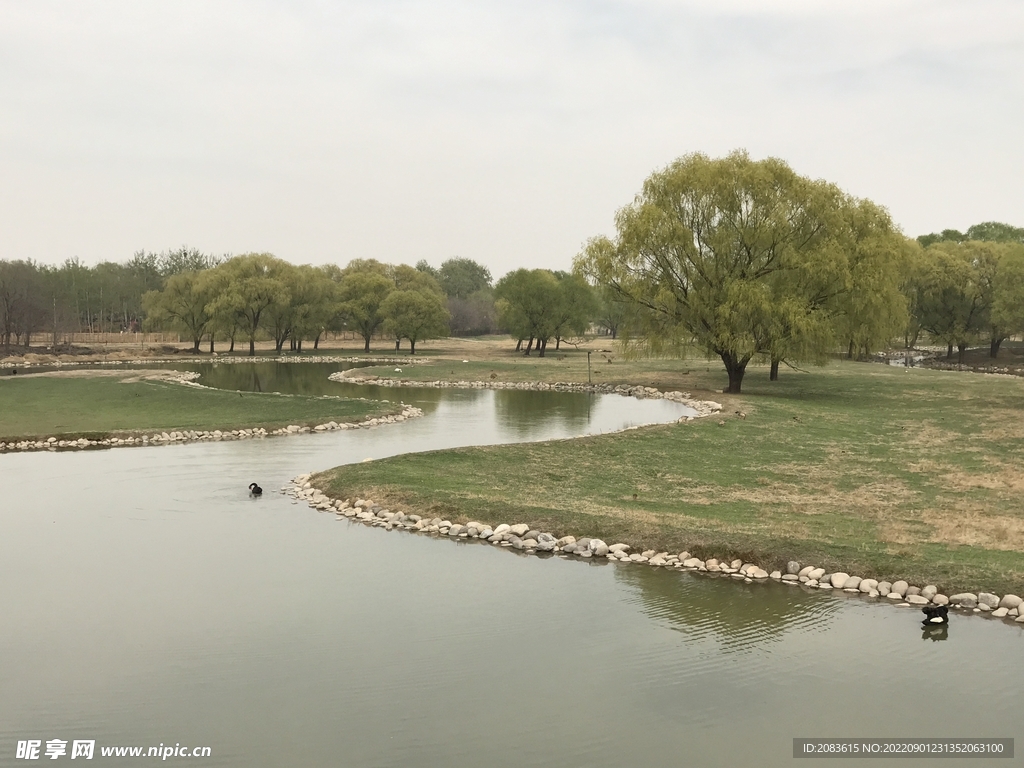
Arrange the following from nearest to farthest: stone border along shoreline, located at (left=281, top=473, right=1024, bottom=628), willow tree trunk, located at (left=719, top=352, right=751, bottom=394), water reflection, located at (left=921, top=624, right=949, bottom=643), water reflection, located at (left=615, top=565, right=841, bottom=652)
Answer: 1. water reflection, located at (left=921, top=624, right=949, bottom=643)
2. water reflection, located at (left=615, top=565, right=841, bottom=652)
3. stone border along shoreline, located at (left=281, top=473, right=1024, bottom=628)
4. willow tree trunk, located at (left=719, top=352, right=751, bottom=394)

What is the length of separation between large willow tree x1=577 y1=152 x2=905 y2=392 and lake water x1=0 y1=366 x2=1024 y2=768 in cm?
3024

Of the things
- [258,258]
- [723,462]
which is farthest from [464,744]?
[258,258]

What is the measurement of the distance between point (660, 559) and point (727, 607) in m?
2.33

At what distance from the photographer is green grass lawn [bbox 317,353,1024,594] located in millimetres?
16438

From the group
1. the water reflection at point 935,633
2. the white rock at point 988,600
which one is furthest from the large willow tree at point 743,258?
the water reflection at point 935,633

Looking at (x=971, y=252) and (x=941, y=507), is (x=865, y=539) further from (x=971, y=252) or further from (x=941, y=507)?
(x=971, y=252)

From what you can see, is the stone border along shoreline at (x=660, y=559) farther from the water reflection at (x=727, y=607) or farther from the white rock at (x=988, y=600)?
the water reflection at (x=727, y=607)

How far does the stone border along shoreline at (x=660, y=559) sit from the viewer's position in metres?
14.1

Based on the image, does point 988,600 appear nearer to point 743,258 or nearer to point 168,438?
point 168,438

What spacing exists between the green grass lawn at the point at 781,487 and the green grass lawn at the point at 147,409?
44.8 feet

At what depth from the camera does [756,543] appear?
1667 centimetres

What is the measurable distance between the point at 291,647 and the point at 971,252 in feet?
295

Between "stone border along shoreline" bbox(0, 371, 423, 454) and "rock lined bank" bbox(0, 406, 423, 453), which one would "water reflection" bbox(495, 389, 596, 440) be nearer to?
"stone border along shoreline" bbox(0, 371, 423, 454)

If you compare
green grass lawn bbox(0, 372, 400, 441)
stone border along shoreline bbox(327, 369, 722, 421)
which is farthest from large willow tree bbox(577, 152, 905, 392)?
green grass lawn bbox(0, 372, 400, 441)
